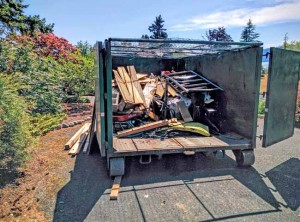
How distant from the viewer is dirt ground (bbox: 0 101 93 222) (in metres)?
2.79

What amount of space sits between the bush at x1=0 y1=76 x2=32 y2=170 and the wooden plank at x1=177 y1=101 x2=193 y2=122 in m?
3.11

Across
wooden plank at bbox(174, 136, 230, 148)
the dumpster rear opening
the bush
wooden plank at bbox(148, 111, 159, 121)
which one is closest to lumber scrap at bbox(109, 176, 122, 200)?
the dumpster rear opening

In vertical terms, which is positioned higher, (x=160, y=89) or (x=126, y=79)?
(x=126, y=79)

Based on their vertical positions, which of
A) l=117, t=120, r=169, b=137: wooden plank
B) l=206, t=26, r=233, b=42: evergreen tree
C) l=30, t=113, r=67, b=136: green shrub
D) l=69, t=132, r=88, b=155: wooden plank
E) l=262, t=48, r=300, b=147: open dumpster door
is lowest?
l=69, t=132, r=88, b=155: wooden plank

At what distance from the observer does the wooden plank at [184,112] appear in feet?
17.0

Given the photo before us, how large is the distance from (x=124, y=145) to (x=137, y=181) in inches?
26.1

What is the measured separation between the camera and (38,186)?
137 inches

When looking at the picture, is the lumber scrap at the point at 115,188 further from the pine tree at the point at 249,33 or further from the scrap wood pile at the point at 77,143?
the pine tree at the point at 249,33

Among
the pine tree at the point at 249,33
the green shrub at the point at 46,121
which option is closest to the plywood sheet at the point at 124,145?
the green shrub at the point at 46,121

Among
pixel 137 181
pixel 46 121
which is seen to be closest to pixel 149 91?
pixel 137 181

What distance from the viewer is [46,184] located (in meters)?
3.56

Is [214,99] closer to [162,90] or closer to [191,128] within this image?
[191,128]

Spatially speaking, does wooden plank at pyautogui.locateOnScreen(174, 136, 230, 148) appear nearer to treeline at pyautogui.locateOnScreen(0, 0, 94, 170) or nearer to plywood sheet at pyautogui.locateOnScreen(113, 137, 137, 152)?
plywood sheet at pyautogui.locateOnScreen(113, 137, 137, 152)

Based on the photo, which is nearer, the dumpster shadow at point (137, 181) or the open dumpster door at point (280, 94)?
the dumpster shadow at point (137, 181)
